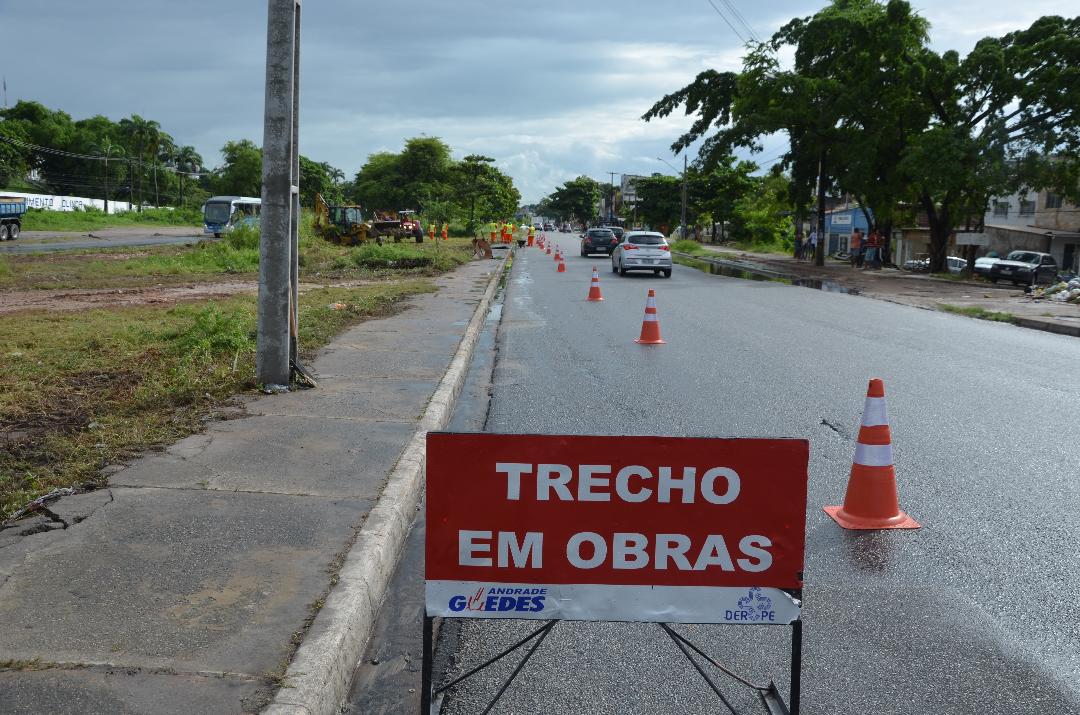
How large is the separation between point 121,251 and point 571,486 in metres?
34.4

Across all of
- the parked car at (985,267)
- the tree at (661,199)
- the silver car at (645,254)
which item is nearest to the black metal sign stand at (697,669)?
the silver car at (645,254)

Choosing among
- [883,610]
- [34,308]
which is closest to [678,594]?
[883,610]

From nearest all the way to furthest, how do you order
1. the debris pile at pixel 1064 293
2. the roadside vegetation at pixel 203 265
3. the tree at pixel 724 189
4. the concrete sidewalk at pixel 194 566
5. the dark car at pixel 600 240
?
1. the concrete sidewalk at pixel 194 566
2. the roadside vegetation at pixel 203 265
3. the debris pile at pixel 1064 293
4. the dark car at pixel 600 240
5. the tree at pixel 724 189

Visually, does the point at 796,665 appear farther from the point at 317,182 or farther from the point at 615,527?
the point at 317,182

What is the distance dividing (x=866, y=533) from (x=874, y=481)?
33 centimetres

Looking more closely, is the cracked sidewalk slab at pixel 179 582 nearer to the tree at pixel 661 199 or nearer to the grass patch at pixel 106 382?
the grass patch at pixel 106 382

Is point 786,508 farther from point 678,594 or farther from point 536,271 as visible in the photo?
point 536,271

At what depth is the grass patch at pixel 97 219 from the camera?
55375mm

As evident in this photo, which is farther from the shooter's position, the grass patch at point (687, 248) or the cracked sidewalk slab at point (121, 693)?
the grass patch at point (687, 248)

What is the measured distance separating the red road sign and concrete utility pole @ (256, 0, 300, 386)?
518cm

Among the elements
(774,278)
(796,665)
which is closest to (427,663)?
(796,665)

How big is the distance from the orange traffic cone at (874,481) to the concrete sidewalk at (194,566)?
9.00ft

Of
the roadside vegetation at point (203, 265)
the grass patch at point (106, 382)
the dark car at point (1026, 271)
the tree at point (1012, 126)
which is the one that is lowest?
the grass patch at point (106, 382)

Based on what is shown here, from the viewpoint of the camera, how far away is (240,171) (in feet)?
346
